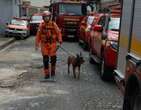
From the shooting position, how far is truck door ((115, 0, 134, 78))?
8070mm

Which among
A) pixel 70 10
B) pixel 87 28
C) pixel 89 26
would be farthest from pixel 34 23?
pixel 89 26

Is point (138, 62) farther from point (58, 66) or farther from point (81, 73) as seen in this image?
point (58, 66)

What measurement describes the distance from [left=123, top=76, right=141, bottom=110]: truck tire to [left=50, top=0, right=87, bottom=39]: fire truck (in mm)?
24911

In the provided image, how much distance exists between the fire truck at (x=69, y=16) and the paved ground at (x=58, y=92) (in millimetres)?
15928

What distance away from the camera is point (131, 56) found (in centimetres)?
730

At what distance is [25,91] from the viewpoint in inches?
468

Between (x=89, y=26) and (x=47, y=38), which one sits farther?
(x=89, y=26)

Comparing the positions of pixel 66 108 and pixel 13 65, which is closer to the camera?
pixel 66 108

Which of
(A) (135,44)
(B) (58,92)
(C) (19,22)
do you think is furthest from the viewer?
(C) (19,22)

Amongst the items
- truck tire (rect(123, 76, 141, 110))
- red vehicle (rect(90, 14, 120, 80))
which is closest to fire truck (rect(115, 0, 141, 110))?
truck tire (rect(123, 76, 141, 110))

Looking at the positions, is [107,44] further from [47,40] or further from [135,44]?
[135,44]

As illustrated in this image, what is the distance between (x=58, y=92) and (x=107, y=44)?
2.43m

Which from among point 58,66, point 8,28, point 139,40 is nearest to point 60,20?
point 8,28

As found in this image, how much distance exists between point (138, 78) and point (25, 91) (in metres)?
5.71
